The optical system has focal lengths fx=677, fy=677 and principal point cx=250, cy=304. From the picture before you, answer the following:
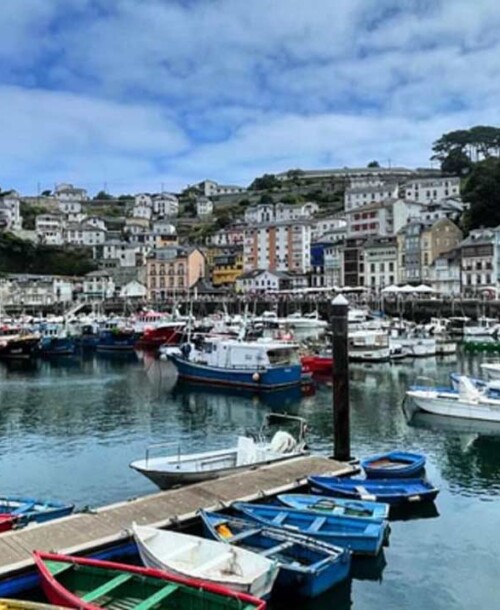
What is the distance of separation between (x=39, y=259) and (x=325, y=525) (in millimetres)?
119042

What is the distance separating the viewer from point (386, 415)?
28.7 meters

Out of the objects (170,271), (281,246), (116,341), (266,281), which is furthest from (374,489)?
(281,246)

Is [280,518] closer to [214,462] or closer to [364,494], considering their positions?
[364,494]

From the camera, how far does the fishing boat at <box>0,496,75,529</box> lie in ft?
44.7

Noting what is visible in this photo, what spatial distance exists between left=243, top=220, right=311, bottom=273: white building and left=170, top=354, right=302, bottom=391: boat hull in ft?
233

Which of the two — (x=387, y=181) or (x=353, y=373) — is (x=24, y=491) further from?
(x=387, y=181)

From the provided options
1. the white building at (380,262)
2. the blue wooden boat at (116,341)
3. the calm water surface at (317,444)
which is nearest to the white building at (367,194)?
the white building at (380,262)

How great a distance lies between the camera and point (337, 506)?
47.2ft

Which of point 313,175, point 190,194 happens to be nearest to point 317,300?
point 313,175

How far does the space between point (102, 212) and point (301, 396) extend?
5507 inches

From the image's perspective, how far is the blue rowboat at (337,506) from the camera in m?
14.0

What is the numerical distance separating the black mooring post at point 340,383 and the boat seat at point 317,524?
16.6 ft

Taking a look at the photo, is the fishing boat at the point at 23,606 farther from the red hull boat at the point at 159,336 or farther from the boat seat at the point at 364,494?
the red hull boat at the point at 159,336

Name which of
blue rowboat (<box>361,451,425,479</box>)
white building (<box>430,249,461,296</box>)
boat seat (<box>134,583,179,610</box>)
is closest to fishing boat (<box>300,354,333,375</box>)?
blue rowboat (<box>361,451,425,479</box>)
